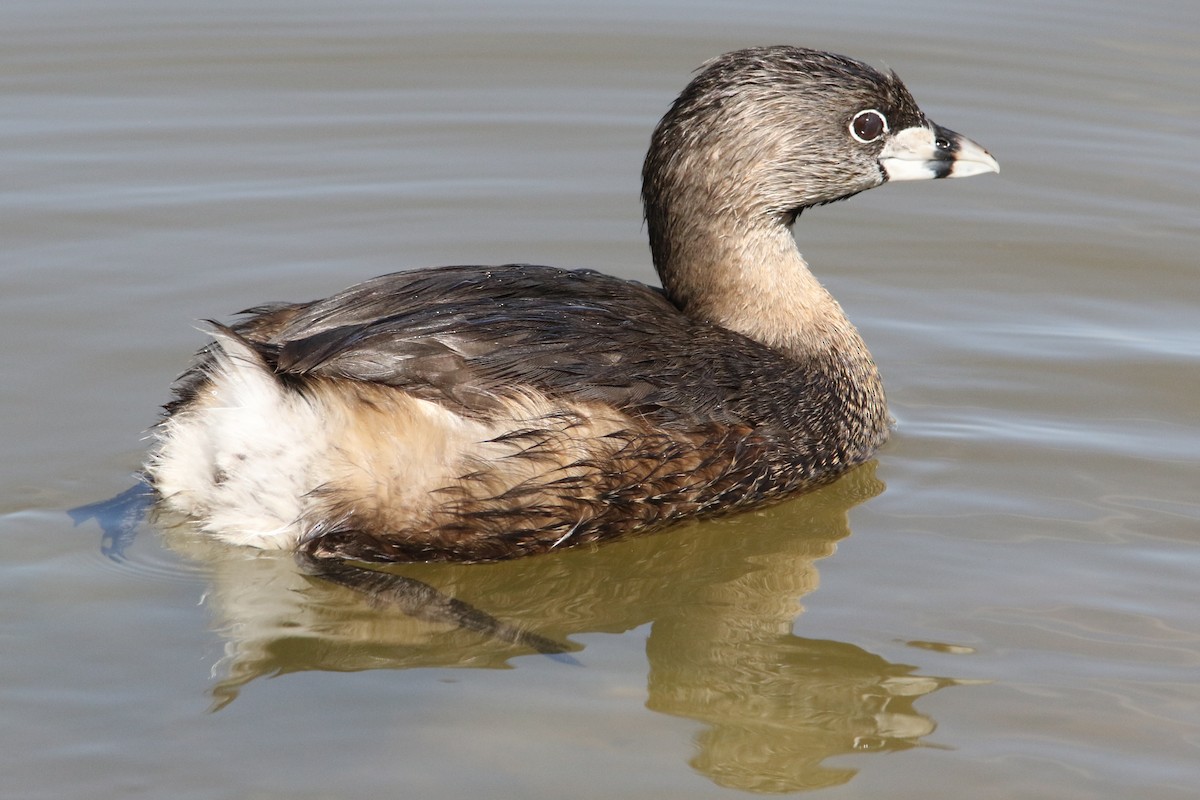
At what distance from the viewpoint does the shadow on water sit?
14.1 ft

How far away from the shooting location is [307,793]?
12.9 feet

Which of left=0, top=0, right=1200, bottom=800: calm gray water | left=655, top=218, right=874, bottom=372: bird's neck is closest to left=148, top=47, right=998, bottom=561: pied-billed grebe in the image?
left=655, top=218, right=874, bottom=372: bird's neck

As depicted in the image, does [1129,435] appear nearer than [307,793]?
No

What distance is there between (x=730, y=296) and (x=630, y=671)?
5.07 ft

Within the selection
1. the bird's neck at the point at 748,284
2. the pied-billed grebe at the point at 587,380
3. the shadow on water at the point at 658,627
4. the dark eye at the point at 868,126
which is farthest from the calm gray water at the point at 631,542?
the dark eye at the point at 868,126

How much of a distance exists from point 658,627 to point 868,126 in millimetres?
1925

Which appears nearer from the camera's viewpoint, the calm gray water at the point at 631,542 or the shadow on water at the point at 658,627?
the calm gray water at the point at 631,542

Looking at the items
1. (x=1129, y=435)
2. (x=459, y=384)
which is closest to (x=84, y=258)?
(x=459, y=384)

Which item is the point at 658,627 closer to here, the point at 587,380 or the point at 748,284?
the point at 587,380

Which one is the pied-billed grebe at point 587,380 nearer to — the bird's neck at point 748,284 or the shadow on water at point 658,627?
the bird's neck at point 748,284

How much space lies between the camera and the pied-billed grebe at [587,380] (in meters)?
4.59

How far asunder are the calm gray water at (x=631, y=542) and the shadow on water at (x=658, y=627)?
0.01 meters

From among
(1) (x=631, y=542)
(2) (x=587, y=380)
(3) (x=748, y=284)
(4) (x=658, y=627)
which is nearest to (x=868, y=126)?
(3) (x=748, y=284)

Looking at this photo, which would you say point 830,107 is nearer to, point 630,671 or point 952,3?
point 630,671
